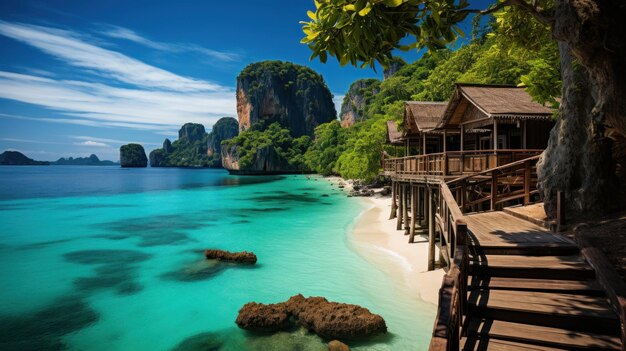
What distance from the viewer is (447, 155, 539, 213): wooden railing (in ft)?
33.5

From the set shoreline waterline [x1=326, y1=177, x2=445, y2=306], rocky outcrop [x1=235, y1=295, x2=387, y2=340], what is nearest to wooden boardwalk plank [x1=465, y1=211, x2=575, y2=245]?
shoreline waterline [x1=326, y1=177, x2=445, y2=306]

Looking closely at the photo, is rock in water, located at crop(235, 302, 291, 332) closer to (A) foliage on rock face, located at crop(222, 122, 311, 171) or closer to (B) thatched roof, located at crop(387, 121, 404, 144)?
(B) thatched roof, located at crop(387, 121, 404, 144)

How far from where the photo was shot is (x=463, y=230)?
4.72 meters

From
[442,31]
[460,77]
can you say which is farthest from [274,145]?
[442,31]

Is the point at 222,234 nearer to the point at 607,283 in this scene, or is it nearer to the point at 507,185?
the point at 507,185

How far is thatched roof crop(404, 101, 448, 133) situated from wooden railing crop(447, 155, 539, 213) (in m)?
6.04

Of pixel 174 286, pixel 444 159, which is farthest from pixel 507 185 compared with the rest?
pixel 174 286

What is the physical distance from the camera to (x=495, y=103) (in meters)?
13.9

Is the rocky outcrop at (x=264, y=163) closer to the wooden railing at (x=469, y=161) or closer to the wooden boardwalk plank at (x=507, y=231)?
the wooden railing at (x=469, y=161)

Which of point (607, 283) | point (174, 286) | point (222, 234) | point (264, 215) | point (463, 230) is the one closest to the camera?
point (607, 283)

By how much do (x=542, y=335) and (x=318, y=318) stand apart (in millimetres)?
5726

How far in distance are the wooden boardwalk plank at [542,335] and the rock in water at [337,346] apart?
4305 millimetres

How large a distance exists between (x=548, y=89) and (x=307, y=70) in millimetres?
139841

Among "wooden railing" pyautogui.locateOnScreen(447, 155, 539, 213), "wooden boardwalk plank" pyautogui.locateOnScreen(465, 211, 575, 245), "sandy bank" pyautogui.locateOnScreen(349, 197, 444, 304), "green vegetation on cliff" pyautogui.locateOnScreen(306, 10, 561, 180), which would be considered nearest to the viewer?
"wooden boardwalk plank" pyautogui.locateOnScreen(465, 211, 575, 245)
